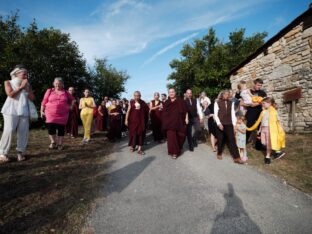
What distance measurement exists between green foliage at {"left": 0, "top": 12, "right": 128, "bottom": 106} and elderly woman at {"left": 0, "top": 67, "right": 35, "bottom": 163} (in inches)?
459

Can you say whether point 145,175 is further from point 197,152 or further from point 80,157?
point 197,152

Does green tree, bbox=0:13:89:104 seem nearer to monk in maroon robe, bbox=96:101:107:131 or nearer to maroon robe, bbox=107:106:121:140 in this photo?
monk in maroon robe, bbox=96:101:107:131

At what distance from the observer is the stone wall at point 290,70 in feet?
26.7

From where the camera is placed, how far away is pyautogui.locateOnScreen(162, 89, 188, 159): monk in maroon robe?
630cm

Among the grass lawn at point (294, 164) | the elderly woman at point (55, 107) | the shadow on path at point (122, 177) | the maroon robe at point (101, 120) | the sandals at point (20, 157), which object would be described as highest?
the elderly woman at point (55, 107)

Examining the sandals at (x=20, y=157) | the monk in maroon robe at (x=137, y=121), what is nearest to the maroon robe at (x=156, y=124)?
the monk in maroon robe at (x=137, y=121)

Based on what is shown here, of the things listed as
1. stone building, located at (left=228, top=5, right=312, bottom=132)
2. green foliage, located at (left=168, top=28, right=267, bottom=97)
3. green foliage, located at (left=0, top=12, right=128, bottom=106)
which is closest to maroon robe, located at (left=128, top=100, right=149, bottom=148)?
stone building, located at (left=228, top=5, right=312, bottom=132)

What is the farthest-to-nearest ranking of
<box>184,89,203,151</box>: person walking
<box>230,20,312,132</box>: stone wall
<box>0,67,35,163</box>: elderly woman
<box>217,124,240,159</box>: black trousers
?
<box>230,20,312,132</box>: stone wall, <box>184,89,203,151</box>: person walking, <box>217,124,240,159</box>: black trousers, <box>0,67,35,163</box>: elderly woman

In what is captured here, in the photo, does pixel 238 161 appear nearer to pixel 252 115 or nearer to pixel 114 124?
pixel 252 115

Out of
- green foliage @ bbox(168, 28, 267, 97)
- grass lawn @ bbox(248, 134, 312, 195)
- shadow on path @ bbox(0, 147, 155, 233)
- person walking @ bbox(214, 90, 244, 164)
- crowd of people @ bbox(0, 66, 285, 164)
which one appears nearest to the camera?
shadow on path @ bbox(0, 147, 155, 233)

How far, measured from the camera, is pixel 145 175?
4.47 meters

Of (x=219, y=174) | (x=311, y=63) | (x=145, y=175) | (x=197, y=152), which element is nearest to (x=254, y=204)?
(x=219, y=174)

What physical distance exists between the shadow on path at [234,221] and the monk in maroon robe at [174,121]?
10.3 feet

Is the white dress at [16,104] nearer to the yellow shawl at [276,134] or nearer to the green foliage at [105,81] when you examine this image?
the yellow shawl at [276,134]
